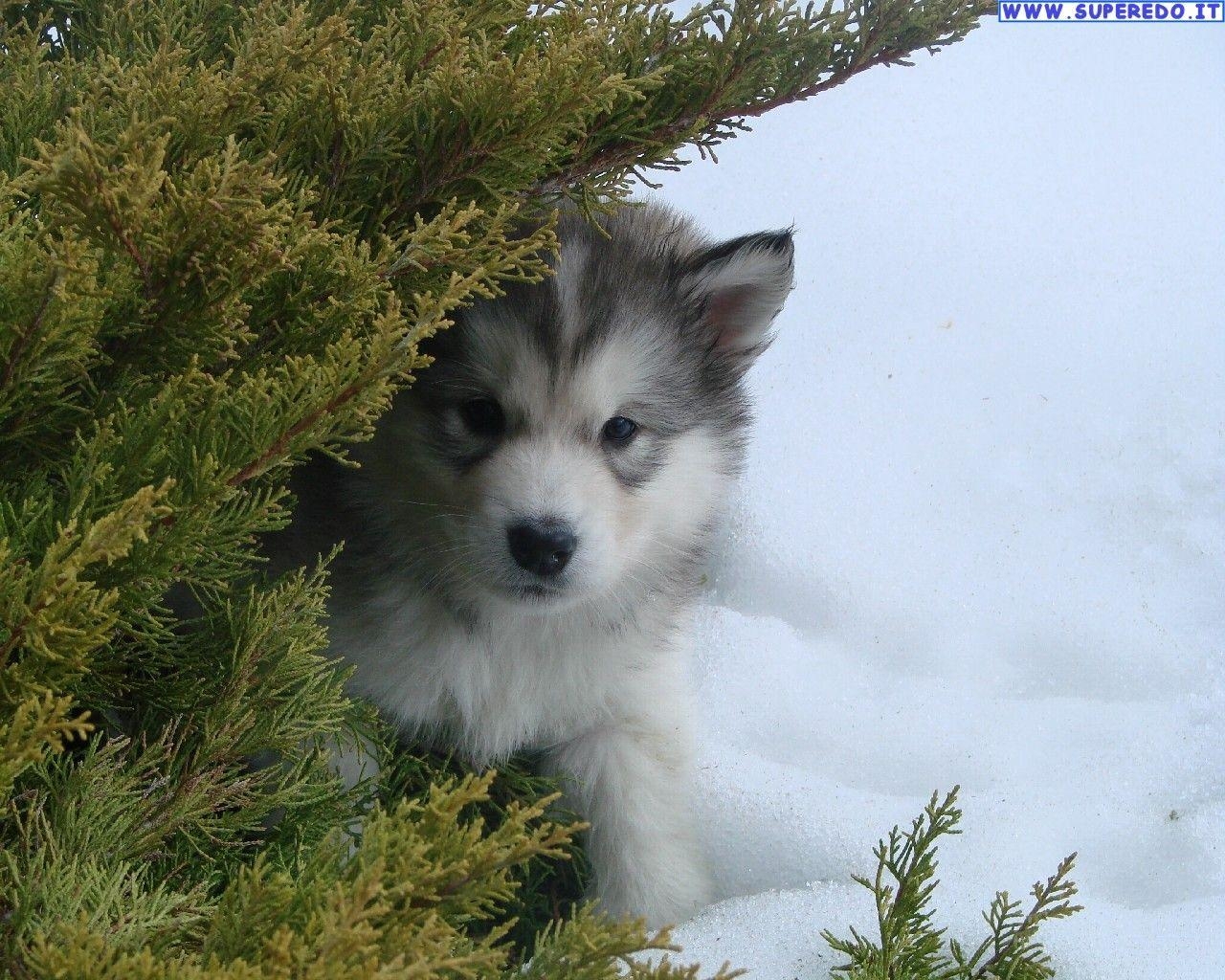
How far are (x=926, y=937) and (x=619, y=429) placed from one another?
1.01m

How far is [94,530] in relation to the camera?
104 centimetres

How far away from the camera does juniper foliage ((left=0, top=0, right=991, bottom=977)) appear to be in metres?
1.10

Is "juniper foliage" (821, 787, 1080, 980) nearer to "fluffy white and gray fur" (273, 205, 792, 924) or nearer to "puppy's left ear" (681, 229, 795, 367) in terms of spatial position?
"fluffy white and gray fur" (273, 205, 792, 924)

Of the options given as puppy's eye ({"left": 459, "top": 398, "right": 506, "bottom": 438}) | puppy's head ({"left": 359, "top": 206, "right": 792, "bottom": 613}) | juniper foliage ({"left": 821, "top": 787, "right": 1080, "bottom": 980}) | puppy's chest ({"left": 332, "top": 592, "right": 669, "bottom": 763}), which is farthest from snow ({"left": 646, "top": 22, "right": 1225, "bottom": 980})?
puppy's eye ({"left": 459, "top": 398, "right": 506, "bottom": 438})

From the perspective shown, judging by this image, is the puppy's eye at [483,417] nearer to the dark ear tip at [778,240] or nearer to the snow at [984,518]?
the dark ear tip at [778,240]

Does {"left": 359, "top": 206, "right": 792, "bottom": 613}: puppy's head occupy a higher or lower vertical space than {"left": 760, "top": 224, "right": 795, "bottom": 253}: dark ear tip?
lower

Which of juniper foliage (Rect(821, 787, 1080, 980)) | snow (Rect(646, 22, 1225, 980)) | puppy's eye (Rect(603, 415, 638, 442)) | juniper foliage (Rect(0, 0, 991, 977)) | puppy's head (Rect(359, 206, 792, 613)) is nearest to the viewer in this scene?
juniper foliage (Rect(0, 0, 991, 977))

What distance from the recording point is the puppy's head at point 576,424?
211 centimetres

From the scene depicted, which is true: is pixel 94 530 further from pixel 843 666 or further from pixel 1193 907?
pixel 843 666

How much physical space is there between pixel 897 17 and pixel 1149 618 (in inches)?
86.8

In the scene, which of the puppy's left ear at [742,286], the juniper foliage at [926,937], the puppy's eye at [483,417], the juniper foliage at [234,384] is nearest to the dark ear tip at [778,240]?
the puppy's left ear at [742,286]

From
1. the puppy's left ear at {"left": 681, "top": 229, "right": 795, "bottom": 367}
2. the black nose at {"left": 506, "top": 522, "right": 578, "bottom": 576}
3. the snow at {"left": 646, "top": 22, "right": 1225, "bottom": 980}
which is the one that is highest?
the puppy's left ear at {"left": 681, "top": 229, "right": 795, "bottom": 367}

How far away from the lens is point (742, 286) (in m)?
2.43

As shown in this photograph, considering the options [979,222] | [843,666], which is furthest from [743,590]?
[979,222]
